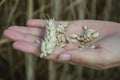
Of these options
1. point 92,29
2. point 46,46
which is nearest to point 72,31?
point 92,29

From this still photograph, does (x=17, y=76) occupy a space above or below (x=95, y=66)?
below

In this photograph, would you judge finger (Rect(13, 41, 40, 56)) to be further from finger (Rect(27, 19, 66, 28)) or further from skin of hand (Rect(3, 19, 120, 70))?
finger (Rect(27, 19, 66, 28))

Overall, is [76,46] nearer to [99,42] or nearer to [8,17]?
[99,42]

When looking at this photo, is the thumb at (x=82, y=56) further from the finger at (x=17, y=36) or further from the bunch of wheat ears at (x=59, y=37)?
the finger at (x=17, y=36)

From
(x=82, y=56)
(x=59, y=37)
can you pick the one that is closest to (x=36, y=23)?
(x=59, y=37)

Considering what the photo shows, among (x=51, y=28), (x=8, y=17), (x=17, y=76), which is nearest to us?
→ (x=51, y=28)

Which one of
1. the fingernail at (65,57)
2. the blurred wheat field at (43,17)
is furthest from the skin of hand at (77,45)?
the blurred wheat field at (43,17)
